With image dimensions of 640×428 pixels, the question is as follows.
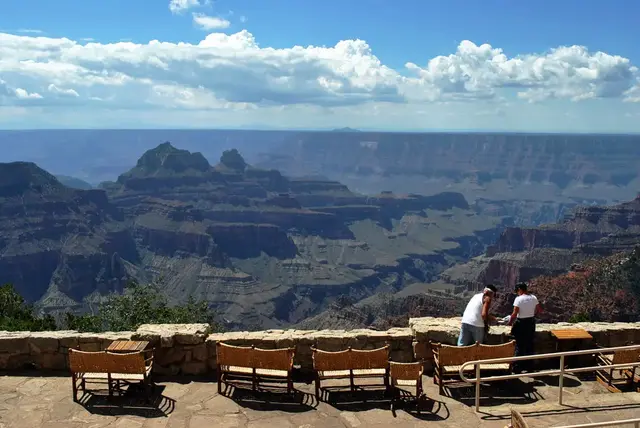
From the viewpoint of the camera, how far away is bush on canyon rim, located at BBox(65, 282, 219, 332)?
92.4 feet

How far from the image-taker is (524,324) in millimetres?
12016

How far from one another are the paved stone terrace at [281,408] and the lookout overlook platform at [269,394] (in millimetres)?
17

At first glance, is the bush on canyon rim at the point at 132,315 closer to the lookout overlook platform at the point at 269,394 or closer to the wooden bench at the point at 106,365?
the lookout overlook platform at the point at 269,394

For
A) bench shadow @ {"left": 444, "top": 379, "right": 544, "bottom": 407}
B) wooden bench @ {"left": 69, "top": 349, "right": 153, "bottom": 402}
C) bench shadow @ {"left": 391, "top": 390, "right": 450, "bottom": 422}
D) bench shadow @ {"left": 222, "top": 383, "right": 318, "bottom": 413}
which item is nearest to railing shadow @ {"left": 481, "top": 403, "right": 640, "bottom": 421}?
bench shadow @ {"left": 444, "top": 379, "right": 544, "bottom": 407}

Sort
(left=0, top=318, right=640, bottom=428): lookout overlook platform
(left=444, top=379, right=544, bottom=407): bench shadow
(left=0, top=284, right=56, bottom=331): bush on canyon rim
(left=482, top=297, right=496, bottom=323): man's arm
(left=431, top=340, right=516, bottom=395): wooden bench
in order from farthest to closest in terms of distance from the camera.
Result: 1. (left=0, top=284, right=56, bottom=331): bush on canyon rim
2. (left=482, top=297, right=496, bottom=323): man's arm
3. (left=431, top=340, right=516, bottom=395): wooden bench
4. (left=444, top=379, right=544, bottom=407): bench shadow
5. (left=0, top=318, right=640, bottom=428): lookout overlook platform

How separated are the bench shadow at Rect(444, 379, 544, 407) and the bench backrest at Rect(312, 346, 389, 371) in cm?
143

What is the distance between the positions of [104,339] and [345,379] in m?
4.78

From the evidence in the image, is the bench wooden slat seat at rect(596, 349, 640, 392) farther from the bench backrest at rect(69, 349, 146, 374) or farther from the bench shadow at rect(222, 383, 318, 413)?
the bench backrest at rect(69, 349, 146, 374)

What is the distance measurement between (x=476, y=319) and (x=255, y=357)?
4.25 m

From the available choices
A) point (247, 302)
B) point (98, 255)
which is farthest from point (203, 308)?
point (98, 255)

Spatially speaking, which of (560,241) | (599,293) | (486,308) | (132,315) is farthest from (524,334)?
(560,241)

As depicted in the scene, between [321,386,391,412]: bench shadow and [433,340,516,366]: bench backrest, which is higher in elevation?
[433,340,516,366]: bench backrest

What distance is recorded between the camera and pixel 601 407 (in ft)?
32.5

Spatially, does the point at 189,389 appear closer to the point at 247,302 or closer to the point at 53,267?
the point at 247,302
